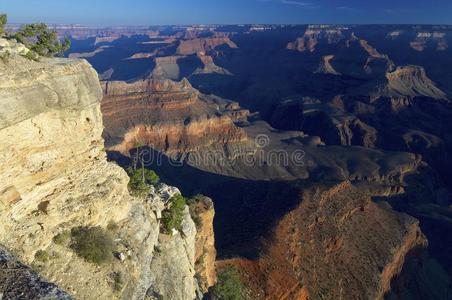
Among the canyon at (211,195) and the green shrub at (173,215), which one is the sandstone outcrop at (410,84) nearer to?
the canyon at (211,195)

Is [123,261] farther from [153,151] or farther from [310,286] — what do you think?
[153,151]

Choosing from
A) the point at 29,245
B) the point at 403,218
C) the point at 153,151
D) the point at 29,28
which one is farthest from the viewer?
the point at 153,151

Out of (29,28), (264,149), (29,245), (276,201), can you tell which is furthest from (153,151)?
(29,245)

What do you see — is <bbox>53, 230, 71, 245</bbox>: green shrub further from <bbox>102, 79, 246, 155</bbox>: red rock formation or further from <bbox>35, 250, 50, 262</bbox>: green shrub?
<bbox>102, 79, 246, 155</bbox>: red rock formation

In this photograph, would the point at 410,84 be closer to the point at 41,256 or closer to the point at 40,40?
the point at 40,40

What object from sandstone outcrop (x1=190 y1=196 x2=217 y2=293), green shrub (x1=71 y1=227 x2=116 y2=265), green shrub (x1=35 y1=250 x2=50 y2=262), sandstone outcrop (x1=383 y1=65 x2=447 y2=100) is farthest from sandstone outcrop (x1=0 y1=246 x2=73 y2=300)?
sandstone outcrop (x1=383 y1=65 x2=447 y2=100)

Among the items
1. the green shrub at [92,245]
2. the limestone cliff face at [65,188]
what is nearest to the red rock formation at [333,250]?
the limestone cliff face at [65,188]
